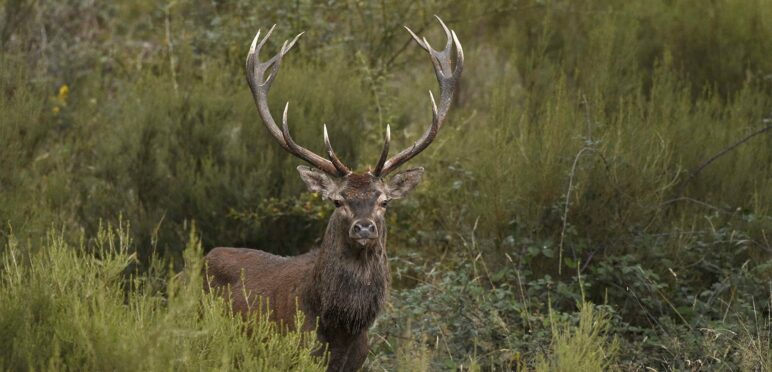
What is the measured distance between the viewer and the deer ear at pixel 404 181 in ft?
21.7

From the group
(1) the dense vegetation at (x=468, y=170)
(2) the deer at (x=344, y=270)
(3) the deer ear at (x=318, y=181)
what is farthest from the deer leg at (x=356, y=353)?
(3) the deer ear at (x=318, y=181)

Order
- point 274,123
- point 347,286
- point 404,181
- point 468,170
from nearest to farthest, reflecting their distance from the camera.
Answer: point 347,286, point 404,181, point 274,123, point 468,170

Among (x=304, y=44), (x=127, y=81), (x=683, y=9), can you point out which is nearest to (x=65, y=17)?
(x=127, y=81)

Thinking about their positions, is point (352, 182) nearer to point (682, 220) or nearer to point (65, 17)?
point (682, 220)

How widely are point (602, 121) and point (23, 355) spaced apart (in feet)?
15.2

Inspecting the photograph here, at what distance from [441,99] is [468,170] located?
1732 millimetres

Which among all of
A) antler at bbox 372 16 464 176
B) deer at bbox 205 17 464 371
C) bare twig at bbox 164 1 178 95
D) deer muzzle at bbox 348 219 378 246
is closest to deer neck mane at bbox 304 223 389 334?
deer at bbox 205 17 464 371

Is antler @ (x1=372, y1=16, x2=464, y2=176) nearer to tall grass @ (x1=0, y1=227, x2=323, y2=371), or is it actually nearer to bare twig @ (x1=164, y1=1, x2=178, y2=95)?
tall grass @ (x1=0, y1=227, x2=323, y2=371)

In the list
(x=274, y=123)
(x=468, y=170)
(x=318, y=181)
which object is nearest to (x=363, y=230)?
(x=318, y=181)

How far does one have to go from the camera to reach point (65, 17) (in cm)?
1227

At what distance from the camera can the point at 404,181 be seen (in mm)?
6660

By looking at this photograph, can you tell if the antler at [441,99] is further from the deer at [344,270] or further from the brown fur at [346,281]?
the brown fur at [346,281]

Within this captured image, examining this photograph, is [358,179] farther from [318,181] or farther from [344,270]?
[344,270]

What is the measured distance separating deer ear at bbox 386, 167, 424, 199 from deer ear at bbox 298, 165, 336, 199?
36 centimetres
